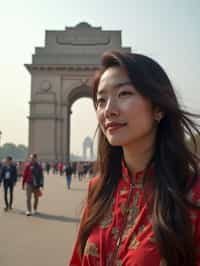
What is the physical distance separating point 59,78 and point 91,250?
3566 centimetres

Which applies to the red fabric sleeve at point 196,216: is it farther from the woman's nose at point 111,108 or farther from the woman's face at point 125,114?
the woman's nose at point 111,108

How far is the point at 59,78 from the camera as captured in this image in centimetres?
3656

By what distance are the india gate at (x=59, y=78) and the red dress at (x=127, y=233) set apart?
3285cm

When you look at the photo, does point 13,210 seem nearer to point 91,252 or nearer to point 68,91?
point 91,252

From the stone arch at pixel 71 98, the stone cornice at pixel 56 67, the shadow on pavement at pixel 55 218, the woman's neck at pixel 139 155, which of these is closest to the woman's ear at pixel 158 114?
the woman's neck at pixel 139 155

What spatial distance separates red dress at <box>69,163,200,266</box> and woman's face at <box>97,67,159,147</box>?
0.18m

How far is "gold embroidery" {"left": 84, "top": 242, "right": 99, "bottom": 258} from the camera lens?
1.55 meters

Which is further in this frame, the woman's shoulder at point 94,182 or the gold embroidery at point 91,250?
the woman's shoulder at point 94,182

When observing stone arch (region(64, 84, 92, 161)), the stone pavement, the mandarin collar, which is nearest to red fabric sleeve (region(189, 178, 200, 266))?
the mandarin collar

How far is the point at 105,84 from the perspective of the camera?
5.38ft

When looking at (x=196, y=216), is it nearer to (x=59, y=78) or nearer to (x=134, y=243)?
(x=134, y=243)

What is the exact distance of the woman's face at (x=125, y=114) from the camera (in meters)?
1.53

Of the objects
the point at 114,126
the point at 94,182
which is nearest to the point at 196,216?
the point at 114,126

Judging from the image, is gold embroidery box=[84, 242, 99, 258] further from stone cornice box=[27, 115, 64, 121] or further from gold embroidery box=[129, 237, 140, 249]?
stone cornice box=[27, 115, 64, 121]
